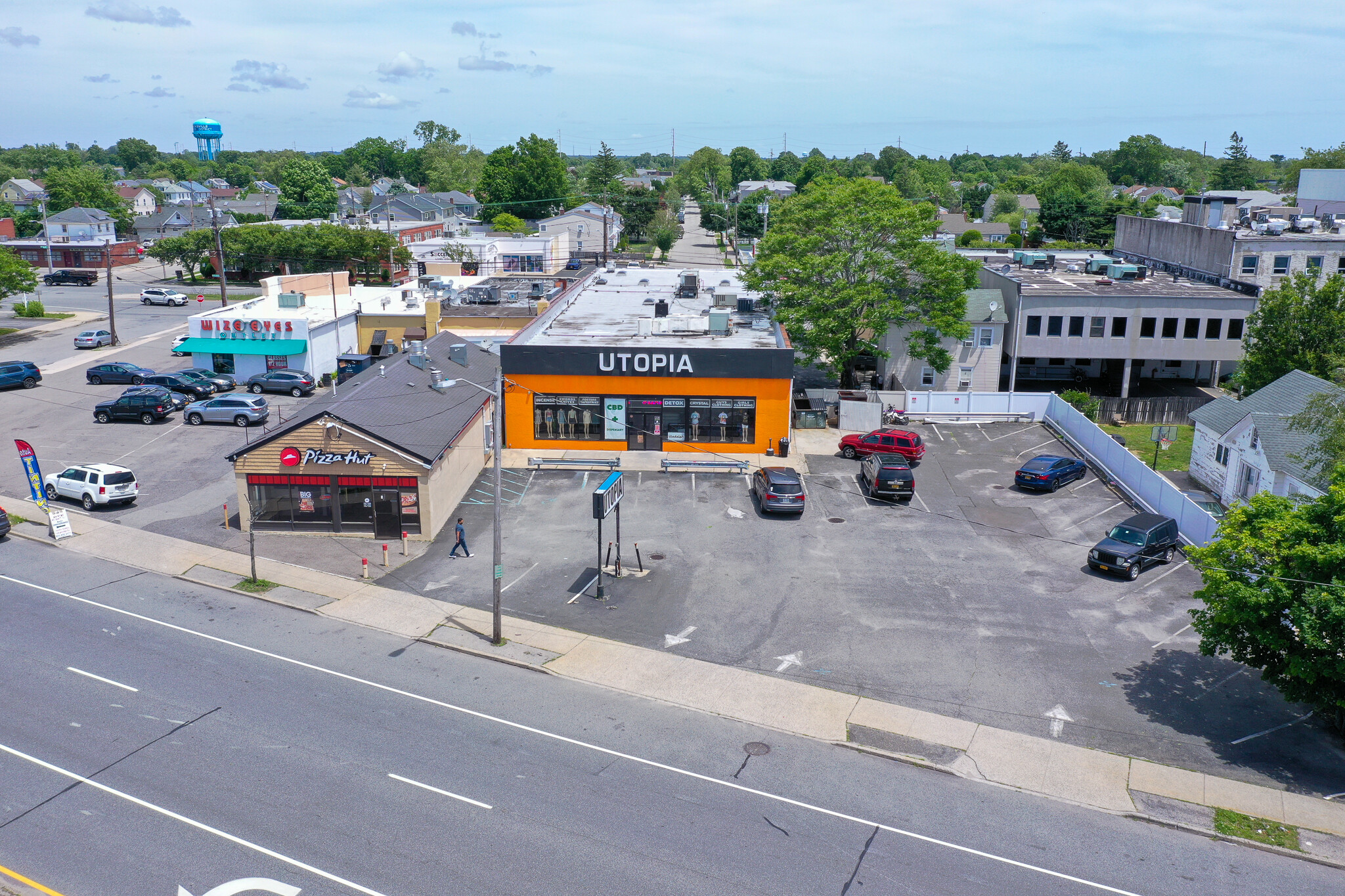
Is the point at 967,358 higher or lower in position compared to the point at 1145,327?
lower

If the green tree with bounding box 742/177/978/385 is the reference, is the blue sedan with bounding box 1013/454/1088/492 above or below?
Result: below

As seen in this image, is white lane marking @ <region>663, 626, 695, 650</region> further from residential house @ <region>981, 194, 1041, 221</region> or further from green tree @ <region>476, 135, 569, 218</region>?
residential house @ <region>981, 194, 1041, 221</region>

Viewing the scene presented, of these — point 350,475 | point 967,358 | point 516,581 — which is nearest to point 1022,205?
point 967,358

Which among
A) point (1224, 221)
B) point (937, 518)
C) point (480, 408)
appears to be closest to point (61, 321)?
point (480, 408)

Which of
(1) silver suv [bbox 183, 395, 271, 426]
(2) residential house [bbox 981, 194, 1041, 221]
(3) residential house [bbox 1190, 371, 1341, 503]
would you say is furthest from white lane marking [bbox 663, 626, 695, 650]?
(2) residential house [bbox 981, 194, 1041, 221]

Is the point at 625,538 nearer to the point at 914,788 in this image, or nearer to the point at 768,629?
the point at 768,629

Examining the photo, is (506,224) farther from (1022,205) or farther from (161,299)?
(1022,205)
